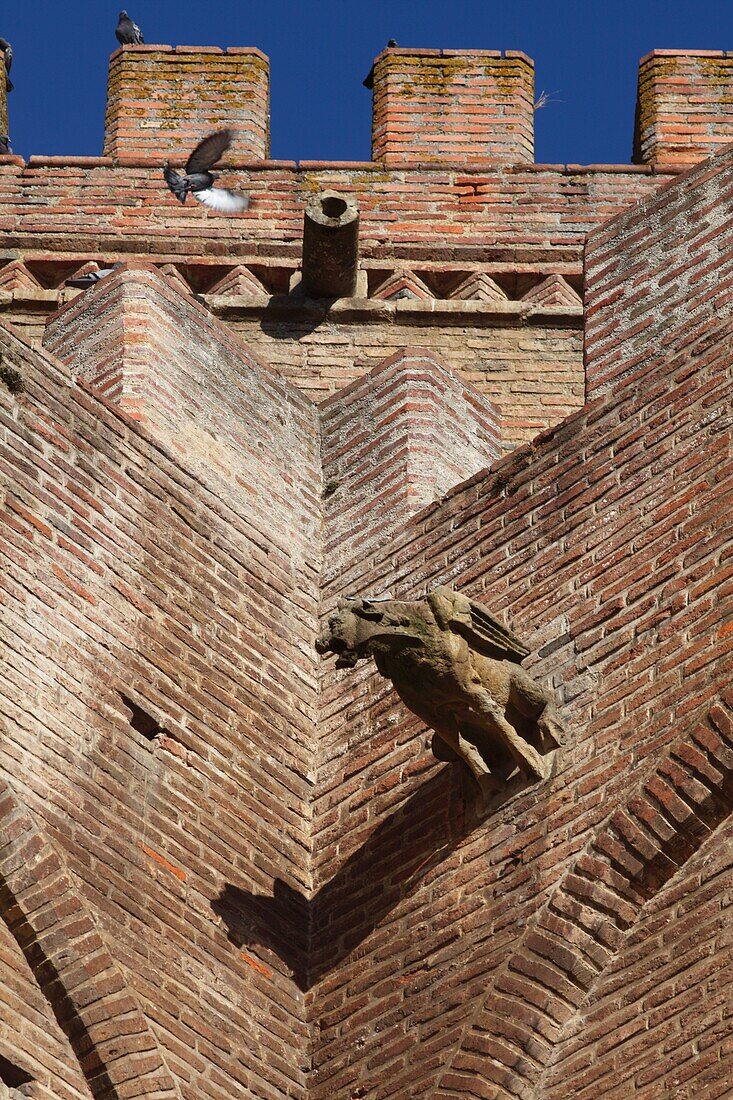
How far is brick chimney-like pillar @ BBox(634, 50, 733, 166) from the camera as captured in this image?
1582cm

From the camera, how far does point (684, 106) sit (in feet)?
52.2

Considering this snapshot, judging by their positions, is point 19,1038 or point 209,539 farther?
point 209,539

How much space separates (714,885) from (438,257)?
21.8ft

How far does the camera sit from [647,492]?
1087cm

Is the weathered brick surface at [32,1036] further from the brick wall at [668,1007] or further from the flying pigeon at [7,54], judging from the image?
the flying pigeon at [7,54]

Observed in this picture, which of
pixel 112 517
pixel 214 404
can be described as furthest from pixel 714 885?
pixel 214 404

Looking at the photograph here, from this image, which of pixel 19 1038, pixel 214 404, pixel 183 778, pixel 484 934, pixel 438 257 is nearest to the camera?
pixel 19 1038

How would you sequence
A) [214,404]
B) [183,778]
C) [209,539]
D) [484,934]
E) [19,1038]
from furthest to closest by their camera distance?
[214,404]
[209,539]
[183,778]
[484,934]
[19,1038]

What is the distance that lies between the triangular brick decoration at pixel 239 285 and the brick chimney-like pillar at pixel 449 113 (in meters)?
1.16

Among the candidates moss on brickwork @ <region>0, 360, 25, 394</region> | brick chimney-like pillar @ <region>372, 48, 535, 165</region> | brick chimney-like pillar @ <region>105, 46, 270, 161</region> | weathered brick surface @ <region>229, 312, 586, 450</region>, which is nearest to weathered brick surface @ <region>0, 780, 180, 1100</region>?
moss on brickwork @ <region>0, 360, 25, 394</region>

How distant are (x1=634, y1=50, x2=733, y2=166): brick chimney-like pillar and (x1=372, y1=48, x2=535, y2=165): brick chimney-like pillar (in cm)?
67

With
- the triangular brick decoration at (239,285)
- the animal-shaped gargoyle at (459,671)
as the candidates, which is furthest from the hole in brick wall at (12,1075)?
the triangular brick decoration at (239,285)

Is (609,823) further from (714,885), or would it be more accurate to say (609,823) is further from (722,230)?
(722,230)

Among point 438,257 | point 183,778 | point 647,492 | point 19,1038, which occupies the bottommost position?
point 19,1038
